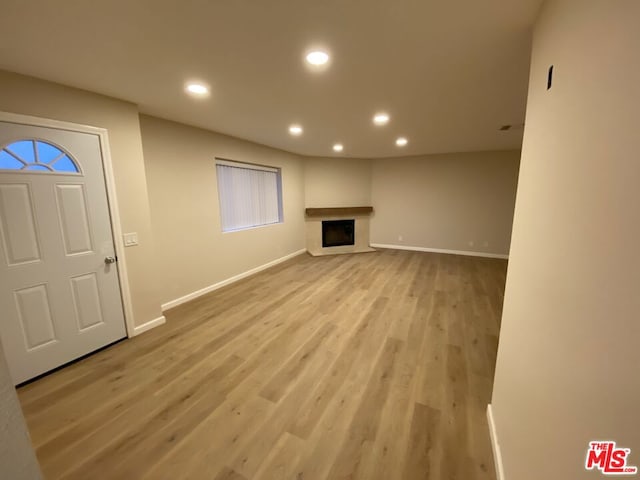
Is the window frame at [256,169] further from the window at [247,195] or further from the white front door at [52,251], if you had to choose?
the white front door at [52,251]

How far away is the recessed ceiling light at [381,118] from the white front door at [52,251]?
9.71 feet

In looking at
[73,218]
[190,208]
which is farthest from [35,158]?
[190,208]

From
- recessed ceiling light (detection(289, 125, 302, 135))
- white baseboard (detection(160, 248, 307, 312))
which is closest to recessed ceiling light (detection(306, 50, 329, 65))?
recessed ceiling light (detection(289, 125, 302, 135))

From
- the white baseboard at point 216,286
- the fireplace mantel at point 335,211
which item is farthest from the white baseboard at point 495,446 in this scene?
the fireplace mantel at point 335,211

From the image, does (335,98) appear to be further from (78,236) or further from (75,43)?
(78,236)

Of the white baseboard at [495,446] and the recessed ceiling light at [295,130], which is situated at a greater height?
the recessed ceiling light at [295,130]

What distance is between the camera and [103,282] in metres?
2.44

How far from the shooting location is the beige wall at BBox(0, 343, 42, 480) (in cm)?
55

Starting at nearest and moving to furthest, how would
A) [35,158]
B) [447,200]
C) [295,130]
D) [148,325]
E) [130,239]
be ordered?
[35,158]
[130,239]
[148,325]
[295,130]
[447,200]

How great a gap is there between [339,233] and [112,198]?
4934mm

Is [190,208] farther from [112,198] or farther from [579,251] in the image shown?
[579,251]

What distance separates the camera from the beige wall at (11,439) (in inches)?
21.6

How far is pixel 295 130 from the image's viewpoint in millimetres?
3607

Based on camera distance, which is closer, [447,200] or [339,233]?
[447,200]
